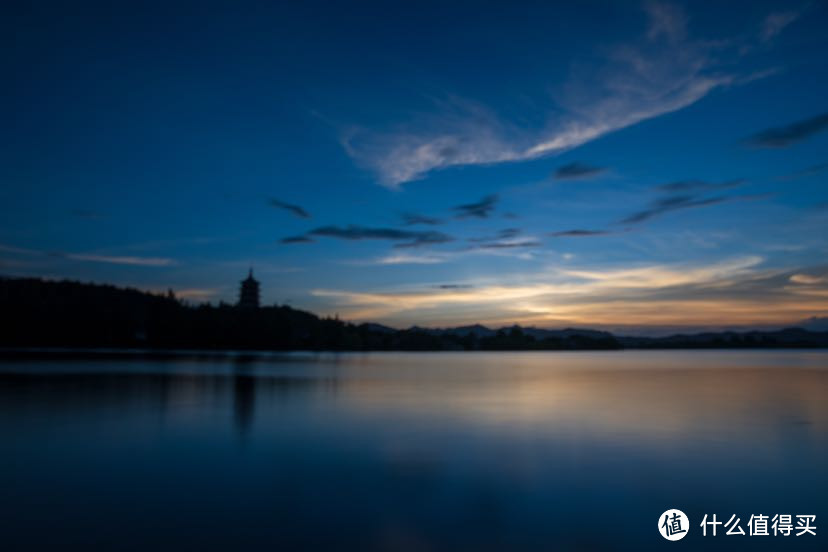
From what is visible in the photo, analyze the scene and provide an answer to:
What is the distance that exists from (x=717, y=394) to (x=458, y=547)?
110 feet

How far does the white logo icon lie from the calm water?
174mm

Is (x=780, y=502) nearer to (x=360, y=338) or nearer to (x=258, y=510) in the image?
(x=258, y=510)

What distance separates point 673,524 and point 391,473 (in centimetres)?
656

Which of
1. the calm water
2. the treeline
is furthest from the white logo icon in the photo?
the treeline

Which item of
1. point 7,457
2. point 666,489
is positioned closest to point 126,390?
point 7,457

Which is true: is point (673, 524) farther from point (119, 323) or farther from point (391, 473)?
point (119, 323)

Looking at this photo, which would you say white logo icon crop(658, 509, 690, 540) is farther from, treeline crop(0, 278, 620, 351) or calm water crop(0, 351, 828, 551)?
treeline crop(0, 278, 620, 351)

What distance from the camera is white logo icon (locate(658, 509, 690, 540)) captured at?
30.6ft

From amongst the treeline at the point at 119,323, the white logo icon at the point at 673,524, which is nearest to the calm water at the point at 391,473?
the white logo icon at the point at 673,524

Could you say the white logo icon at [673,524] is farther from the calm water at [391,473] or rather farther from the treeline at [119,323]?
the treeline at [119,323]

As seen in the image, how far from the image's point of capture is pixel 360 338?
182 m

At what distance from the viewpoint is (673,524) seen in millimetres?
9859

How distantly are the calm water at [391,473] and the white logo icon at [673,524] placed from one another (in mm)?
174

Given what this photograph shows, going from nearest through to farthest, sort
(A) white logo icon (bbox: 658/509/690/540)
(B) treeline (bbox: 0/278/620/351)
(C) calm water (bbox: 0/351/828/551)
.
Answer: (C) calm water (bbox: 0/351/828/551)
(A) white logo icon (bbox: 658/509/690/540)
(B) treeline (bbox: 0/278/620/351)
